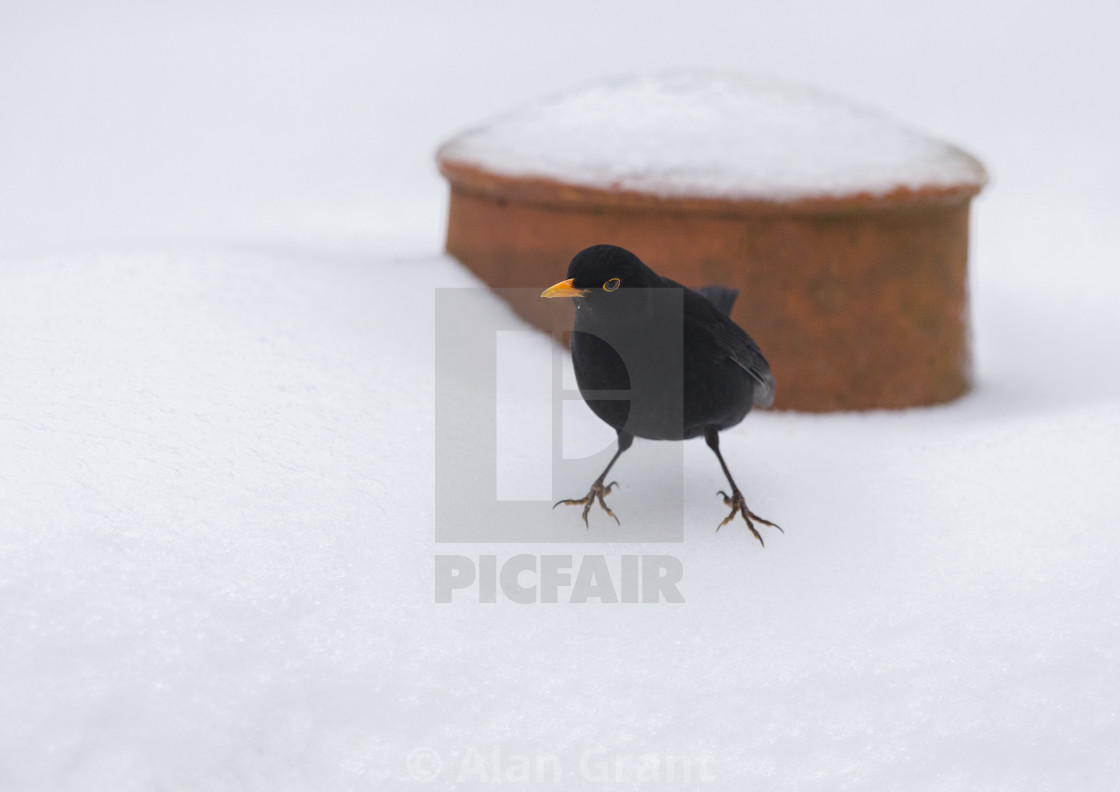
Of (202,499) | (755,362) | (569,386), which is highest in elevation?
(755,362)

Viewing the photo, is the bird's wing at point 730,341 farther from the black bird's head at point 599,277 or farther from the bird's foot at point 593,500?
the bird's foot at point 593,500

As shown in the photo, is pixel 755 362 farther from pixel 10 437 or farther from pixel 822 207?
pixel 10 437

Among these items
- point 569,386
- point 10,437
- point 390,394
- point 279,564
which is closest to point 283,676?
point 279,564

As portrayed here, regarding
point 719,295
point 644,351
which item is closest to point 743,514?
point 644,351

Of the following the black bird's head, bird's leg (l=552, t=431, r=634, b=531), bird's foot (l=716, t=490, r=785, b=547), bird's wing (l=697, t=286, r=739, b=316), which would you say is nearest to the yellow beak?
the black bird's head

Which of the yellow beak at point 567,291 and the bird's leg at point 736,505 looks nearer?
the yellow beak at point 567,291

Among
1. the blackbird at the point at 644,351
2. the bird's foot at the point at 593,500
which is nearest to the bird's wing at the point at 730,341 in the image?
the blackbird at the point at 644,351

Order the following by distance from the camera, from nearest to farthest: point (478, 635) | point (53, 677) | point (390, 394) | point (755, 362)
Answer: point (53, 677), point (478, 635), point (755, 362), point (390, 394)
